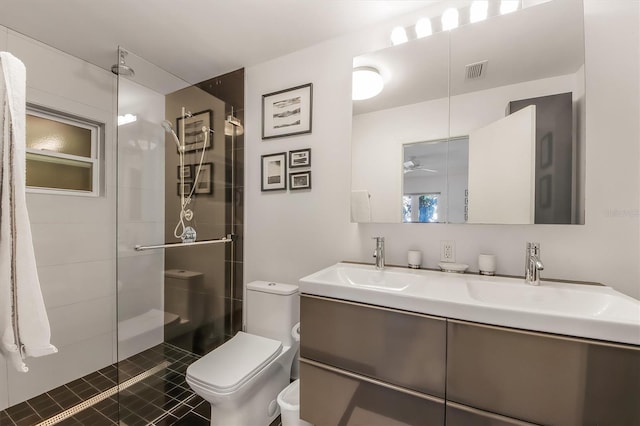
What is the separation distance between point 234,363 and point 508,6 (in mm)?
2387

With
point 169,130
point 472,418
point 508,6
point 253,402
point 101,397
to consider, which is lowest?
point 101,397

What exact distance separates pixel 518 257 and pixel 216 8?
216 cm

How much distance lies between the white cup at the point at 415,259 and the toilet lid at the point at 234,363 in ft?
3.13

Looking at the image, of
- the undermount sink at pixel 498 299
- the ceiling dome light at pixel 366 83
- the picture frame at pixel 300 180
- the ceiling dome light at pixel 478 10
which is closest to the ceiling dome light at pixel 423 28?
the ceiling dome light at pixel 478 10

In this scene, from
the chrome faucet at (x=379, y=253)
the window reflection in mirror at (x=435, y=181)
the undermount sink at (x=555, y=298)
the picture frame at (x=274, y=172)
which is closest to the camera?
the undermount sink at (x=555, y=298)

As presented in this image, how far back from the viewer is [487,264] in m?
1.37

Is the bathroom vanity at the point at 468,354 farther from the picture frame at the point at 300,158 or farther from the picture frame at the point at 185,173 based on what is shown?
the picture frame at the point at 185,173

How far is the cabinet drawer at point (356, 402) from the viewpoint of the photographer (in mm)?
1053

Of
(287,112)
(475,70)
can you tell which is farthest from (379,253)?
(287,112)

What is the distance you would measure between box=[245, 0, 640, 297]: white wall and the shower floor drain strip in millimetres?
878

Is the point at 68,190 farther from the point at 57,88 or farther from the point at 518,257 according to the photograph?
the point at 518,257

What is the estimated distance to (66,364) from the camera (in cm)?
192

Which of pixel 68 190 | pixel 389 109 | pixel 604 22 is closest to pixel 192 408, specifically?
pixel 68 190

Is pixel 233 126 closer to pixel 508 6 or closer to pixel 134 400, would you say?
pixel 508 6
